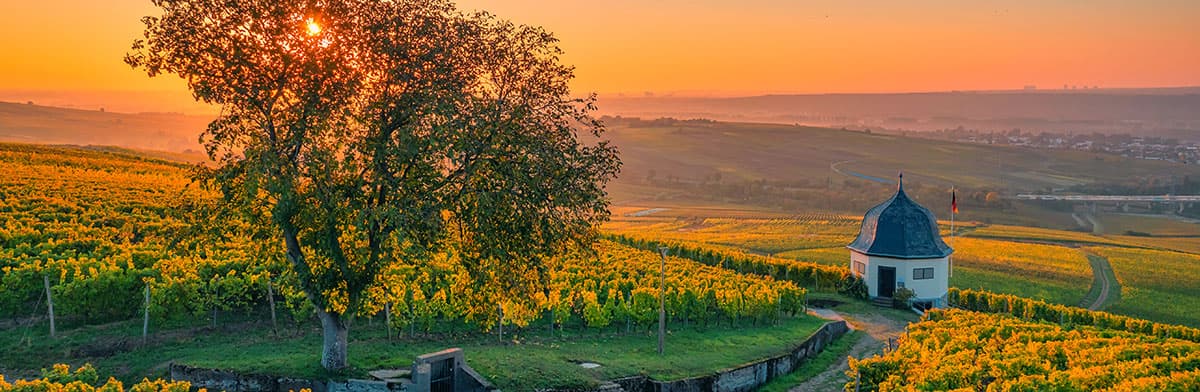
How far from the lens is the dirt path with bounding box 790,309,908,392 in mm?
29147

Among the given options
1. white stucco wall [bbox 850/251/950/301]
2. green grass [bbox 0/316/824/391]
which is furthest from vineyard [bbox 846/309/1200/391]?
white stucco wall [bbox 850/251/950/301]

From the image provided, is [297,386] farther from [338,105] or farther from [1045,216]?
[1045,216]

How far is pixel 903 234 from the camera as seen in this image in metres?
46.2

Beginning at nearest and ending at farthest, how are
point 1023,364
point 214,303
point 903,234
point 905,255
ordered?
point 1023,364, point 214,303, point 905,255, point 903,234

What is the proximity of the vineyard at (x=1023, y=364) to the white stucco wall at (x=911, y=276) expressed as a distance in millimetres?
15425

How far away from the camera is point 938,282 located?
153ft

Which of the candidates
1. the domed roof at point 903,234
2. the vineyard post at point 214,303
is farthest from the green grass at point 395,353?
the domed roof at point 903,234

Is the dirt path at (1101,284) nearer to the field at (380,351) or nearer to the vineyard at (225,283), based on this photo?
the vineyard at (225,283)

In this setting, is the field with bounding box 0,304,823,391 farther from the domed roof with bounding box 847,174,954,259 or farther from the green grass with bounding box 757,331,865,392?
the domed roof with bounding box 847,174,954,259

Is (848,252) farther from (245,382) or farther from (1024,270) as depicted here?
(245,382)

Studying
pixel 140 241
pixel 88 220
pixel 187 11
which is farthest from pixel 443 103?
pixel 88 220

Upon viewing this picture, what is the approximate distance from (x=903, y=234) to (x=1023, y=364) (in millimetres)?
25024

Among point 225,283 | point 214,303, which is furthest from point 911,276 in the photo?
point 214,303

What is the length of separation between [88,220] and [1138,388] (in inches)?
1574
